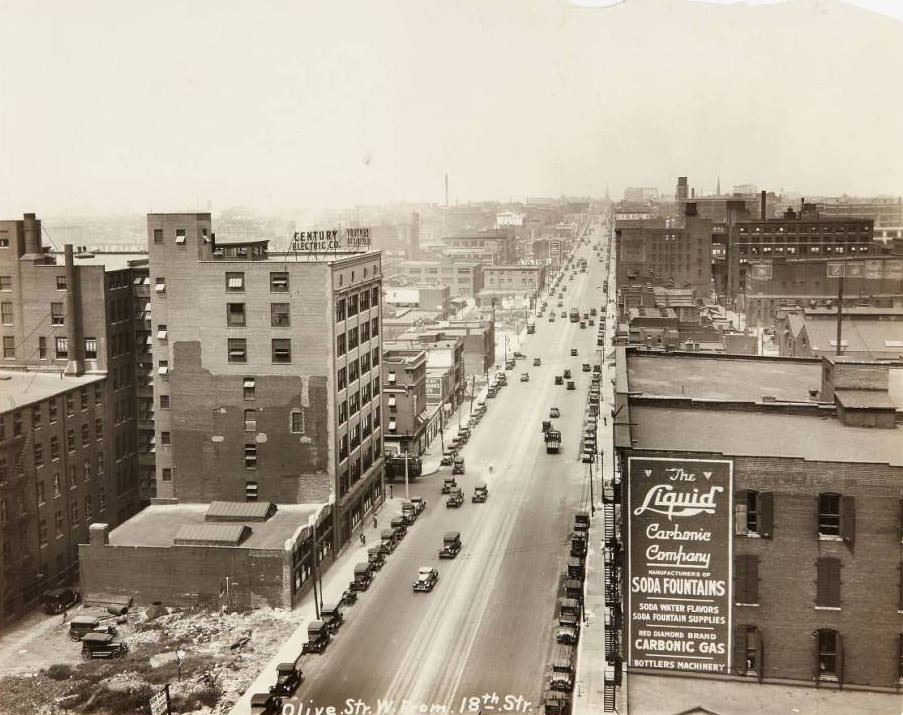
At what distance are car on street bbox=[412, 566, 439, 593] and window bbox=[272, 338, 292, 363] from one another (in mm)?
15556

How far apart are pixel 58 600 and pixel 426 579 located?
2046 centimetres

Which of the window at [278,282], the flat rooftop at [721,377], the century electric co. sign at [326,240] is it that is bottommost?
the flat rooftop at [721,377]

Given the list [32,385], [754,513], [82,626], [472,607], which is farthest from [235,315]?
[754,513]

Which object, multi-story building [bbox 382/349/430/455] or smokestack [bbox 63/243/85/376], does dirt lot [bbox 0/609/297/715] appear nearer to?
smokestack [bbox 63/243/85/376]

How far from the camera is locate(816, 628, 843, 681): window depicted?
36000 mm

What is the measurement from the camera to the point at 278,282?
2498 inches

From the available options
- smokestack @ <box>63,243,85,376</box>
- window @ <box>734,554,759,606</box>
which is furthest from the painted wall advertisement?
smokestack @ <box>63,243,85,376</box>

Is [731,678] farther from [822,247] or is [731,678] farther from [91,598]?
[822,247]

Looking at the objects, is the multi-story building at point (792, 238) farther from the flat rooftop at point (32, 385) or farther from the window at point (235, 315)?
the flat rooftop at point (32, 385)

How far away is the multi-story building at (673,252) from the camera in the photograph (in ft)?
634

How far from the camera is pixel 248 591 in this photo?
182ft

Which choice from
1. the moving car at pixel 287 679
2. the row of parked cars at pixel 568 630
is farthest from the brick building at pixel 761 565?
the moving car at pixel 287 679

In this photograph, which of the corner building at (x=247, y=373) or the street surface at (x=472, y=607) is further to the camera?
the corner building at (x=247, y=373)

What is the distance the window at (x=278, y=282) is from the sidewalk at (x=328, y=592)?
56.5 ft
